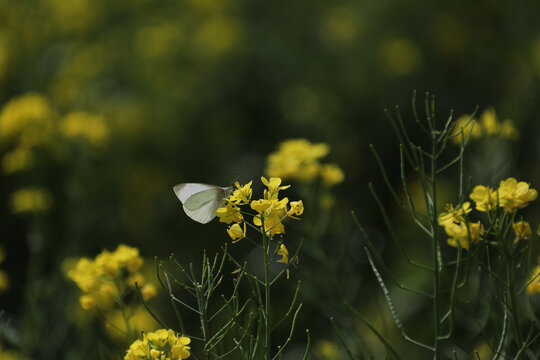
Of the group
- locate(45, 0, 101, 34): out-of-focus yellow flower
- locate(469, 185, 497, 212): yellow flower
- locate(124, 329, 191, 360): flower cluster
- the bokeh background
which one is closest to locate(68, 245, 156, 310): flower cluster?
locate(124, 329, 191, 360): flower cluster

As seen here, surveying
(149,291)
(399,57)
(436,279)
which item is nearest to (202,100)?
(399,57)

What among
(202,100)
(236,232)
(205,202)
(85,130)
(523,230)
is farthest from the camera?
(202,100)

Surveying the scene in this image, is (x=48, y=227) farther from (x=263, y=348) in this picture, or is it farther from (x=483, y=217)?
(x=263, y=348)

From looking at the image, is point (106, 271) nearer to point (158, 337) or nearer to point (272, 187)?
point (158, 337)

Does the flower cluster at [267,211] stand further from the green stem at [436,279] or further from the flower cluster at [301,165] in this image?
the flower cluster at [301,165]

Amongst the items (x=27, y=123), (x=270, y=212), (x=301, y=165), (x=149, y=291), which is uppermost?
(x=270, y=212)

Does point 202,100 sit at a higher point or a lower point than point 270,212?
lower

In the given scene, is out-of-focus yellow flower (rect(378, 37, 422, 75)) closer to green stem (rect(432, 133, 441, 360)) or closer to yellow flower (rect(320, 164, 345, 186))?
yellow flower (rect(320, 164, 345, 186))

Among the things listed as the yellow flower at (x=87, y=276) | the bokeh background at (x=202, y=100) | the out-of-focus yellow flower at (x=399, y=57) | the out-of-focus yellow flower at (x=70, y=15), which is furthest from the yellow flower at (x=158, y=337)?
the out-of-focus yellow flower at (x=70, y=15)
